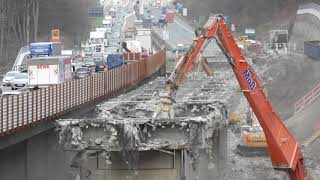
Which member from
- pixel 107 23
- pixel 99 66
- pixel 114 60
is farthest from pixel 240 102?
pixel 107 23

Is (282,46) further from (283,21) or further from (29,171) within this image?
(29,171)

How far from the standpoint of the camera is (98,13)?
112188mm

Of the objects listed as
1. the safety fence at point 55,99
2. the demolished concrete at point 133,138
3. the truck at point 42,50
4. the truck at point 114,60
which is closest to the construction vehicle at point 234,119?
the safety fence at point 55,99

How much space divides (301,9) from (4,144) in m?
83.7

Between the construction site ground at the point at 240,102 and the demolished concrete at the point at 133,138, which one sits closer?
the demolished concrete at the point at 133,138

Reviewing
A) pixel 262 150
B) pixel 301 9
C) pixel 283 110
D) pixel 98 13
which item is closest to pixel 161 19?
pixel 98 13

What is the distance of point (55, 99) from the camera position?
27.8 metres

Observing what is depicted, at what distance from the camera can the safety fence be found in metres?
23.4

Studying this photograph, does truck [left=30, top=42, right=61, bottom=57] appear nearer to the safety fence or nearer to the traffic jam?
the traffic jam

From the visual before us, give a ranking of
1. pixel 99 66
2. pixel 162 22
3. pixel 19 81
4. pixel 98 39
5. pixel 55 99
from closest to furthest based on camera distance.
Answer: pixel 55 99 → pixel 19 81 → pixel 99 66 → pixel 98 39 → pixel 162 22

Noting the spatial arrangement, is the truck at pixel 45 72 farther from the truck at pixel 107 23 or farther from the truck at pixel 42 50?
the truck at pixel 107 23

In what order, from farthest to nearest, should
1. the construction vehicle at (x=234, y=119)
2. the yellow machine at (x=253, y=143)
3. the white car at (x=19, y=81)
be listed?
the white car at (x=19, y=81) → the construction vehicle at (x=234, y=119) → the yellow machine at (x=253, y=143)

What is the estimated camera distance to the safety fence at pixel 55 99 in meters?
A: 23.4

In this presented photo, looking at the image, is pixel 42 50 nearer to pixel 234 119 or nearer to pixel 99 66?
pixel 99 66
